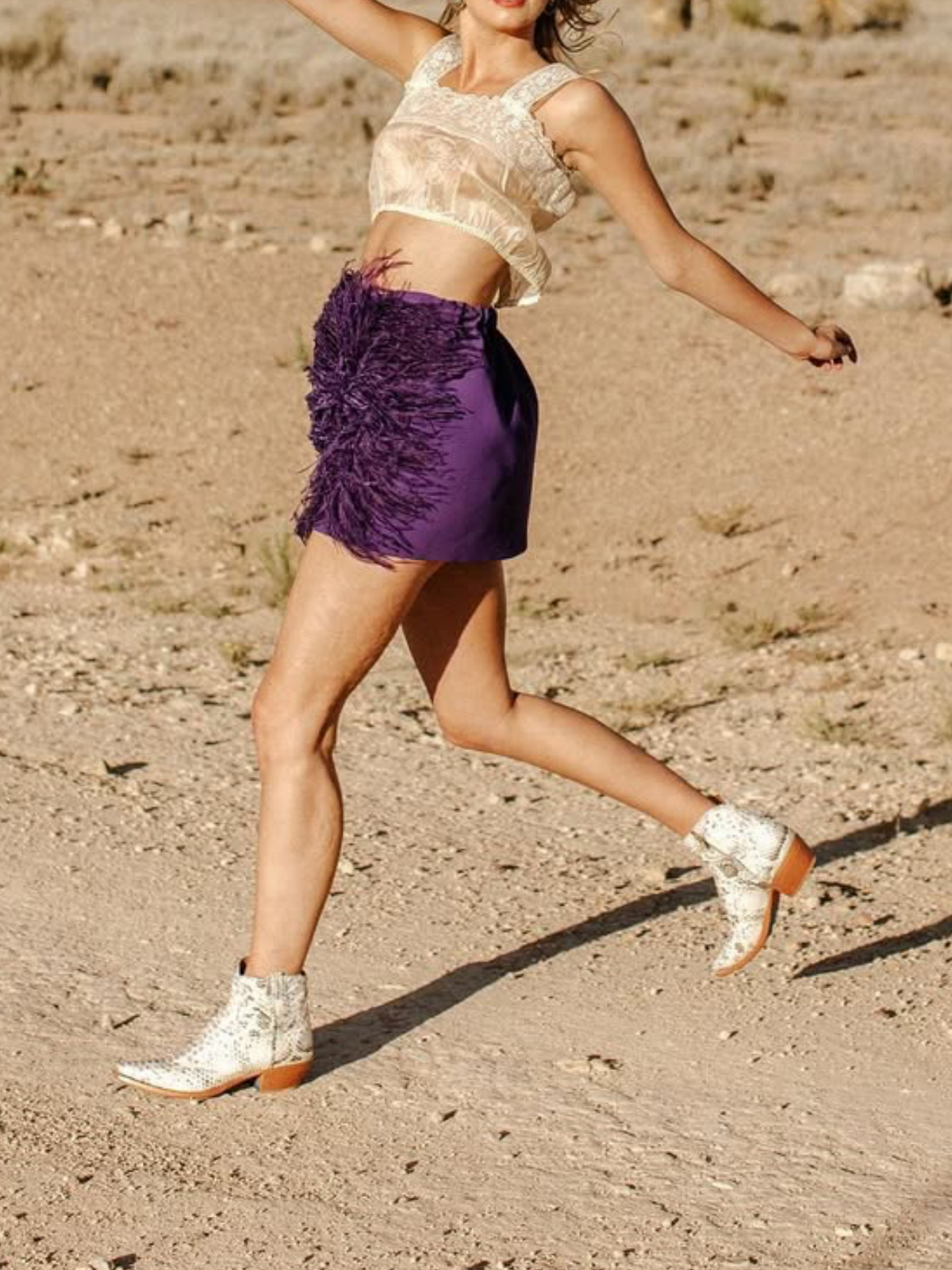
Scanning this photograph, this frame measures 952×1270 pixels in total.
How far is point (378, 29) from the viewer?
432cm

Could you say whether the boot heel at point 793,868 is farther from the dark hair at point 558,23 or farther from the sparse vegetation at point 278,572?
the sparse vegetation at point 278,572

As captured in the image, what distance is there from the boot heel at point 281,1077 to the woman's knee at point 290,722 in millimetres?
544

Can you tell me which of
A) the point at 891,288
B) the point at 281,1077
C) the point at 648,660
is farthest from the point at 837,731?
the point at 891,288

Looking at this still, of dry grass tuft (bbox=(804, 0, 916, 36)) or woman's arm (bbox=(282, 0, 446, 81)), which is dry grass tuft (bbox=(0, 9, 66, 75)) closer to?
dry grass tuft (bbox=(804, 0, 916, 36))

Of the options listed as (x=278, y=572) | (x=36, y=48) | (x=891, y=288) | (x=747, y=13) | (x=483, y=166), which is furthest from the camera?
(x=747, y=13)

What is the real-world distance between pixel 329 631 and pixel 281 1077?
31.3 inches

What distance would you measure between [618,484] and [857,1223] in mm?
5824

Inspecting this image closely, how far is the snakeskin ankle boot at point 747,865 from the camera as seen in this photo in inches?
175

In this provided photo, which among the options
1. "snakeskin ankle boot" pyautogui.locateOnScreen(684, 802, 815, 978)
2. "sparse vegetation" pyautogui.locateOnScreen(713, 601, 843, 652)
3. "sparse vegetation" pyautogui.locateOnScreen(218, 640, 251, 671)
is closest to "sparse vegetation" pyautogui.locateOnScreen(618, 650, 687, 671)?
"sparse vegetation" pyautogui.locateOnScreen(713, 601, 843, 652)

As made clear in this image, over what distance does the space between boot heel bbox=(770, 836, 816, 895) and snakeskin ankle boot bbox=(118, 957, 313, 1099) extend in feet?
3.02

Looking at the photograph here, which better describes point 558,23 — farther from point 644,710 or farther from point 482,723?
point 644,710

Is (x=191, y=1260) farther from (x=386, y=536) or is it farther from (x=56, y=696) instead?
(x=56, y=696)

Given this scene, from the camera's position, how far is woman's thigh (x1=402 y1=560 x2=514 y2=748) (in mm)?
4328

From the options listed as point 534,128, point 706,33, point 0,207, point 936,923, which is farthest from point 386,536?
point 706,33
